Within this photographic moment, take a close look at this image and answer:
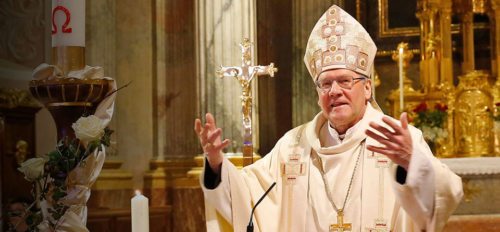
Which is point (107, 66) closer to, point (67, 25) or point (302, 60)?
point (302, 60)

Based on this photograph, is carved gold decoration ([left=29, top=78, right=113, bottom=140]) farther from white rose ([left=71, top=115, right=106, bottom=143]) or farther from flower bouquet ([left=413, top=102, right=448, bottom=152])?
flower bouquet ([left=413, top=102, right=448, bottom=152])

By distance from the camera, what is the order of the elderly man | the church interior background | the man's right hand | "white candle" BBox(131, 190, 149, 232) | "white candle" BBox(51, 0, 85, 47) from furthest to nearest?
the church interior background, "white candle" BBox(51, 0, 85, 47), the elderly man, the man's right hand, "white candle" BBox(131, 190, 149, 232)

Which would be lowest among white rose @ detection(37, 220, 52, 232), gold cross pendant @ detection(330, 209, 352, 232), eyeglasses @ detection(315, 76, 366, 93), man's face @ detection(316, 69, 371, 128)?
gold cross pendant @ detection(330, 209, 352, 232)

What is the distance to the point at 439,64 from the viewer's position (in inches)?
349

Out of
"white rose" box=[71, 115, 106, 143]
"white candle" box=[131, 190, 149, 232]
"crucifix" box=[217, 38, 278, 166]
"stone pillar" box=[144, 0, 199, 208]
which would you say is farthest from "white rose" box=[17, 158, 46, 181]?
"stone pillar" box=[144, 0, 199, 208]

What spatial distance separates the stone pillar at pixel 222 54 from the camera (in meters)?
7.67

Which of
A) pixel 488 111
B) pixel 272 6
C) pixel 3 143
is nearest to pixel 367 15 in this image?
pixel 272 6

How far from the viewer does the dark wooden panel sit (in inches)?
362

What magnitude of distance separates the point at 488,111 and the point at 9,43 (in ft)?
13.4

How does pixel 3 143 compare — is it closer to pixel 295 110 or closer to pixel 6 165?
pixel 6 165

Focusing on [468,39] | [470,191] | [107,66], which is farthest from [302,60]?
[470,191]

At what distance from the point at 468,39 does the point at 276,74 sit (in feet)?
6.07

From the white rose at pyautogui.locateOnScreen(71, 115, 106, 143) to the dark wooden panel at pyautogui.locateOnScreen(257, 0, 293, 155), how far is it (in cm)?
535

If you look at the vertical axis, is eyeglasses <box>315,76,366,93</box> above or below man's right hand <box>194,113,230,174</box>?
above
